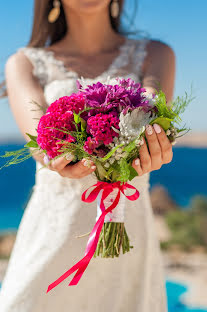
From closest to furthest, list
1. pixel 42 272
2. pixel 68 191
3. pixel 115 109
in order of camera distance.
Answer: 1. pixel 115 109
2. pixel 42 272
3. pixel 68 191

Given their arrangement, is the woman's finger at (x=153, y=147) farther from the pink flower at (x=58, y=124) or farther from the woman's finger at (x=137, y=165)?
the pink flower at (x=58, y=124)

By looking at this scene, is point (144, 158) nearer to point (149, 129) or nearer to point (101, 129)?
point (149, 129)

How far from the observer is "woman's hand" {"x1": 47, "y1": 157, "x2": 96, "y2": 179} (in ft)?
5.78

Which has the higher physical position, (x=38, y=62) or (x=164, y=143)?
(x=38, y=62)

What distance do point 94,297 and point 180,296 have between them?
10.2 feet

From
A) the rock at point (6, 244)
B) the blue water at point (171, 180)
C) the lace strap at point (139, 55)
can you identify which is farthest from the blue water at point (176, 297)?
the blue water at point (171, 180)

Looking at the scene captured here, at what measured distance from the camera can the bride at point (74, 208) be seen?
7.50ft

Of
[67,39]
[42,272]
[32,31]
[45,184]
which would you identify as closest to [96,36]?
[67,39]

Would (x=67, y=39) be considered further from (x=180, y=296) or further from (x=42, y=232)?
(x=180, y=296)

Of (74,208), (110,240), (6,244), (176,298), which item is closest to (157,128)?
(110,240)

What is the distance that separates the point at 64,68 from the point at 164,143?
3.52 feet

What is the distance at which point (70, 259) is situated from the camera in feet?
7.58

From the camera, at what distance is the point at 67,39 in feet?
9.24

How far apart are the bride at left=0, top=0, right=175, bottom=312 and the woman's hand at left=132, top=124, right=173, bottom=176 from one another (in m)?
0.51
